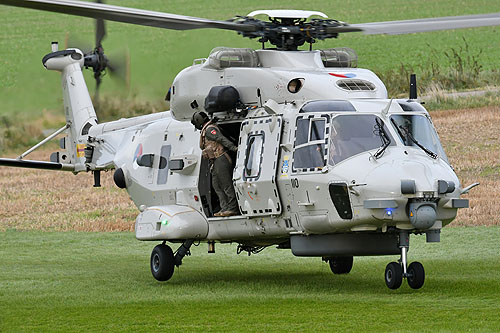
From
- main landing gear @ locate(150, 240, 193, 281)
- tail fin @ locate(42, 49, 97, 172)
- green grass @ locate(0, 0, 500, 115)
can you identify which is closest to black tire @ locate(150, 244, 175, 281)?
main landing gear @ locate(150, 240, 193, 281)

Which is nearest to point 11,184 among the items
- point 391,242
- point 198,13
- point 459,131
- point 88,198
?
point 88,198

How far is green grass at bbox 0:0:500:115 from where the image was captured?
3262 cm

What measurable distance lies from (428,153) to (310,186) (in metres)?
Answer: 1.67

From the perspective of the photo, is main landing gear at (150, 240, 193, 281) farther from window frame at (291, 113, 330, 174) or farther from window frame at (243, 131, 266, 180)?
window frame at (291, 113, 330, 174)

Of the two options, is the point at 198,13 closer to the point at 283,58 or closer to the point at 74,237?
the point at 74,237

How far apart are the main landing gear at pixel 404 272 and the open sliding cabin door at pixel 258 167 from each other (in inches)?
76.3

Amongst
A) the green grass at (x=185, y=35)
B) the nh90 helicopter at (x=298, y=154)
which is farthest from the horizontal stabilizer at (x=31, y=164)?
the green grass at (x=185, y=35)

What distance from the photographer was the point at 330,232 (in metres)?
14.2

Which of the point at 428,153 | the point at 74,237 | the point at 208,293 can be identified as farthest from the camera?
the point at 74,237

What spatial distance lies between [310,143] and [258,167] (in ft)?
3.68

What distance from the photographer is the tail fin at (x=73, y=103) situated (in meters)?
21.0

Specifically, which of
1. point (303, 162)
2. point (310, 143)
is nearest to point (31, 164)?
point (303, 162)

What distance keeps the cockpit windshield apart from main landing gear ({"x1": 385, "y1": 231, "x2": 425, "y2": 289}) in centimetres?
131

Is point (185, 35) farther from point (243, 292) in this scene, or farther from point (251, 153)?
point (243, 292)
